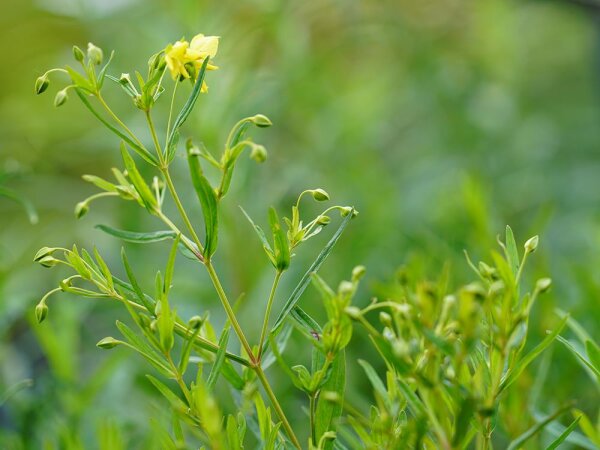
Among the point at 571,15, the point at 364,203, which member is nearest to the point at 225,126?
the point at 364,203

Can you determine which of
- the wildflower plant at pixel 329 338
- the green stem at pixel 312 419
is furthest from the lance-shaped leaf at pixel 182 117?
the green stem at pixel 312 419

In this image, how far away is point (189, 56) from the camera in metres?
0.29

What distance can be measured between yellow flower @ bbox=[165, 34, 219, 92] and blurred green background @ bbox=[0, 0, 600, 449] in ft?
0.52

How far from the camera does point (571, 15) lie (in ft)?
4.97

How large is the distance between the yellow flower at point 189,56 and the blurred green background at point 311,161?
158 mm

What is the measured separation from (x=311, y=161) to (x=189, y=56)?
619 mm

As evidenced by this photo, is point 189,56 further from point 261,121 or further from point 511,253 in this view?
point 511,253

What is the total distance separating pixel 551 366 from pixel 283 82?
0.47m

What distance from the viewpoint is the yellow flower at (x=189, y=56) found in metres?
0.28

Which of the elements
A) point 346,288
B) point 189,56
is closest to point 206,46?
point 189,56

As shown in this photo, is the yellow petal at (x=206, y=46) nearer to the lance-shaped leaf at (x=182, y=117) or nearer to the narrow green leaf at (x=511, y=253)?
the lance-shaped leaf at (x=182, y=117)

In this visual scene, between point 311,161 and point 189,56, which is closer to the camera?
point 189,56

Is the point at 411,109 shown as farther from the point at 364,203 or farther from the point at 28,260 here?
the point at 28,260

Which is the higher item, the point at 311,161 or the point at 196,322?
the point at 196,322
